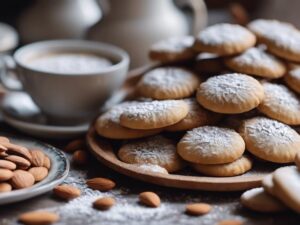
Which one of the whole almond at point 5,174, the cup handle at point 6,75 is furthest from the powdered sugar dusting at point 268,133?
the cup handle at point 6,75

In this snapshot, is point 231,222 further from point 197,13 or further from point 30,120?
point 197,13

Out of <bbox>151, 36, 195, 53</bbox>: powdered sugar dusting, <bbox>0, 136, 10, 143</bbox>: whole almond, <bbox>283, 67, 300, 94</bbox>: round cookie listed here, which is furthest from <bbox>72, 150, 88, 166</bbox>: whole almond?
<bbox>283, 67, 300, 94</bbox>: round cookie

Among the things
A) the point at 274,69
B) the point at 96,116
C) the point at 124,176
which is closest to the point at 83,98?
the point at 96,116

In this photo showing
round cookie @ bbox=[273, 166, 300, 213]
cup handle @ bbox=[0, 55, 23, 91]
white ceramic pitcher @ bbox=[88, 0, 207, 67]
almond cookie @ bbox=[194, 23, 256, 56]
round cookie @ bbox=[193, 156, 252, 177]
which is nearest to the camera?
round cookie @ bbox=[273, 166, 300, 213]

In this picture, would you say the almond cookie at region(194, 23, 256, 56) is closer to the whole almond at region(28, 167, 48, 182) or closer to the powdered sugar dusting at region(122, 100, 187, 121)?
the powdered sugar dusting at region(122, 100, 187, 121)

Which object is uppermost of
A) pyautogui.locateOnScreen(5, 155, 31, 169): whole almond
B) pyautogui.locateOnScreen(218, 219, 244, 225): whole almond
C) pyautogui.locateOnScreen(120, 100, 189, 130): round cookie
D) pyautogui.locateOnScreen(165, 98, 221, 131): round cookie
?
pyautogui.locateOnScreen(120, 100, 189, 130): round cookie

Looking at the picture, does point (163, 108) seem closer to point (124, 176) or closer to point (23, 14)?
point (124, 176)

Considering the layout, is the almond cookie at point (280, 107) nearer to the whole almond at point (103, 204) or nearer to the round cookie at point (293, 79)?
the round cookie at point (293, 79)
